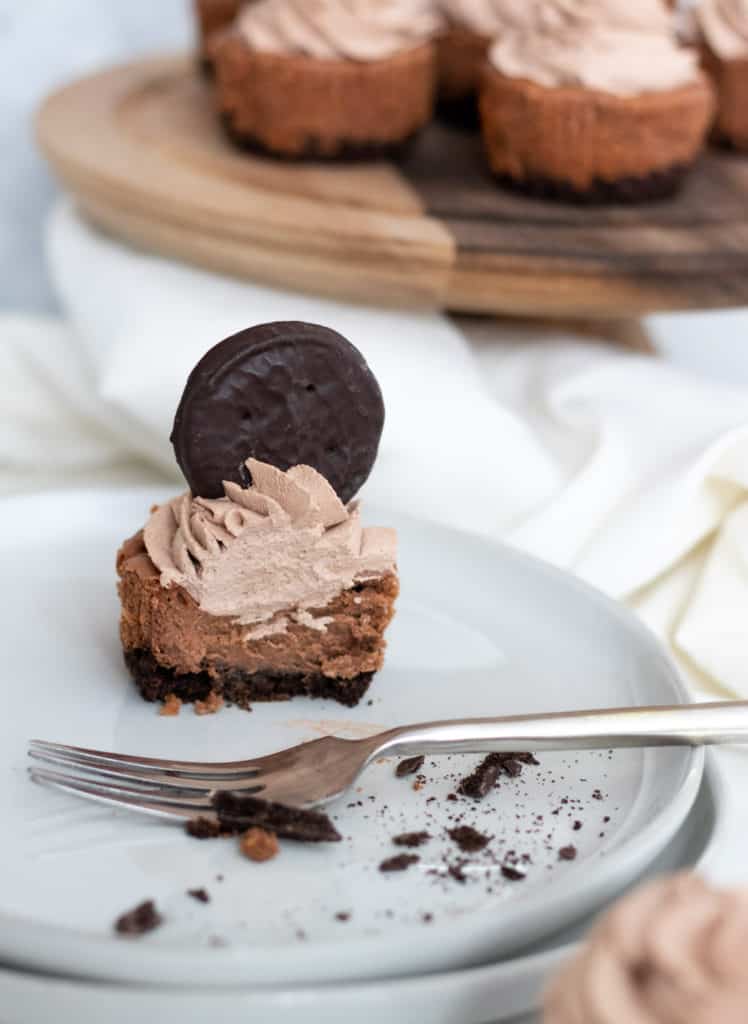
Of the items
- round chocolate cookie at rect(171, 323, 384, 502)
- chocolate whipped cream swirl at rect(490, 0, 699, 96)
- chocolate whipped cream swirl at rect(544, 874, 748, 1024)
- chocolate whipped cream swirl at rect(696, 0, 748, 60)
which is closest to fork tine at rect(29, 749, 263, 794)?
round chocolate cookie at rect(171, 323, 384, 502)

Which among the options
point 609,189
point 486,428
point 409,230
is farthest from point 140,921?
point 609,189

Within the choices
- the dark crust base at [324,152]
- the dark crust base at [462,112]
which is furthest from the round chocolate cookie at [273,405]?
the dark crust base at [462,112]

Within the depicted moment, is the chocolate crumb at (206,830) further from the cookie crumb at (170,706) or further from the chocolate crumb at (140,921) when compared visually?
the cookie crumb at (170,706)

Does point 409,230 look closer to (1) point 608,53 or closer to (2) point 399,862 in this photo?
(1) point 608,53

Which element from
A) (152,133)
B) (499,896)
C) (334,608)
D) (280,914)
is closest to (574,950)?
(499,896)

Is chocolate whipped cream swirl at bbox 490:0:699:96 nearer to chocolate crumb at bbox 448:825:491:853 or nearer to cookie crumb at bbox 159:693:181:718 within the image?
cookie crumb at bbox 159:693:181:718
